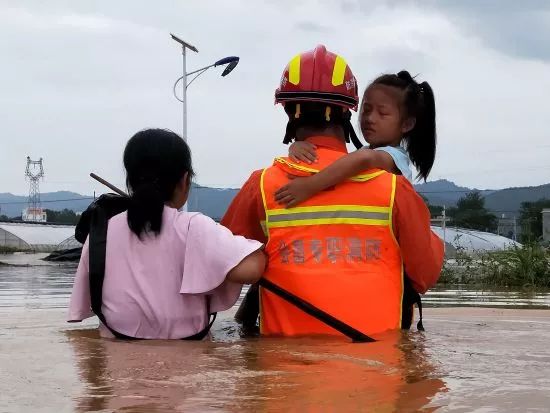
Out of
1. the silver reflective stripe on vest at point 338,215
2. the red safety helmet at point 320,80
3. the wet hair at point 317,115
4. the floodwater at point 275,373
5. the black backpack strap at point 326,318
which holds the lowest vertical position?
the floodwater at point 275,373

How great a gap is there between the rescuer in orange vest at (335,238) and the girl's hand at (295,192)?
0.03 m

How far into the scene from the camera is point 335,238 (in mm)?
3432

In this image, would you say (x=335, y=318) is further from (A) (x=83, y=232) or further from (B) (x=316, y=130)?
(A) (x=83, y=232)

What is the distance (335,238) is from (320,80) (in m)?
0.70

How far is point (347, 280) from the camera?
11.1ft

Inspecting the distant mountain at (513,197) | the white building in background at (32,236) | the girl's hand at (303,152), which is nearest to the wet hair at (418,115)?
the girl's hand at (303,152)

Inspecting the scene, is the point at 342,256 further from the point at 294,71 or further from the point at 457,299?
the point at 457,299

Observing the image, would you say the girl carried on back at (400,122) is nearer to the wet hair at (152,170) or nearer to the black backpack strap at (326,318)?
the wet hair at (152,170)

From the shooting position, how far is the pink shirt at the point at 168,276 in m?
3.36

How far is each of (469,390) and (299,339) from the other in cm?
116

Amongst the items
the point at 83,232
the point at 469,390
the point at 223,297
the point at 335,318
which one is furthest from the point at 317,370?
the point at 83,232

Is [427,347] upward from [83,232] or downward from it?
downward

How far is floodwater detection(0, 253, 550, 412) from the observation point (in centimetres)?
209

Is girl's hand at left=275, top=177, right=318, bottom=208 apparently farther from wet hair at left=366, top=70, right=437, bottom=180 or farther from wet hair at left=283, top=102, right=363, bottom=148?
wet hair at left=366, top=70, right=437, bottom=180
